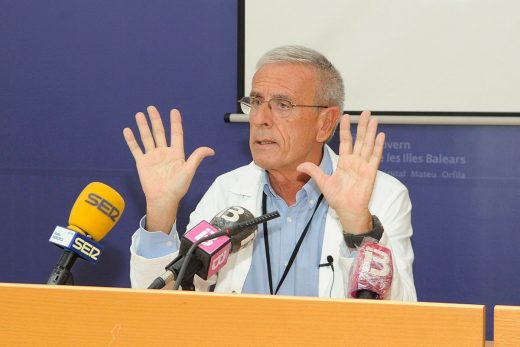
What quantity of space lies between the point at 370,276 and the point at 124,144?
91.4 inches

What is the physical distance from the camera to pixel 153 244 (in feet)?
7.28

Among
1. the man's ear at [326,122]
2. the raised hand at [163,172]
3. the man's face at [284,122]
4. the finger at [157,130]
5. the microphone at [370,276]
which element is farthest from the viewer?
the man's ear at [326,122]

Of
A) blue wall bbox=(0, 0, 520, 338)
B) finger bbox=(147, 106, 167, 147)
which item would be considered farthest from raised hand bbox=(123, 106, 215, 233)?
blue wall bbox=(0, 0, 520, 338)

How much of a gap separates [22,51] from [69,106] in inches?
14.0

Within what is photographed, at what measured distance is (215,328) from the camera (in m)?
1.14

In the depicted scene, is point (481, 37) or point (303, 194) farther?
point (481, 37)

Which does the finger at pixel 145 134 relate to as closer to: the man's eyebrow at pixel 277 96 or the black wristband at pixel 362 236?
the man's eyebrow at pixel 277 96

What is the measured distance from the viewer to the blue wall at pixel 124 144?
133 inches

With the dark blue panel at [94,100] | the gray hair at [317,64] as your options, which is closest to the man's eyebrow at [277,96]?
the gray hair at [317,64]

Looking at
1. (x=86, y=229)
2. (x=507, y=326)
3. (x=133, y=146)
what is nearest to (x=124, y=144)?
(x=133, y=146)

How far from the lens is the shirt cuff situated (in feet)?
7.25

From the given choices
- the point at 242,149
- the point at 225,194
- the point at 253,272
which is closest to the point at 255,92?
the point at 225,194

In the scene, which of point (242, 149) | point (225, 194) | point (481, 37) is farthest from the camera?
point (242, 149)

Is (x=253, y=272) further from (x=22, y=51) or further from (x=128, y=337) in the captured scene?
(x=22, y=51)
